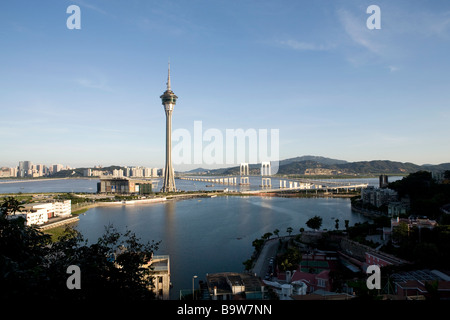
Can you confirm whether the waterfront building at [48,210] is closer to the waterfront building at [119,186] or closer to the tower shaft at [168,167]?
the waterfront building at [119,186]

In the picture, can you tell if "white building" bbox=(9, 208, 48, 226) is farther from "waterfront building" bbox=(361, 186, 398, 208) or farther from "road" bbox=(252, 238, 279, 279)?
"waterfront building" bbox=(361, 186, 398, 208)

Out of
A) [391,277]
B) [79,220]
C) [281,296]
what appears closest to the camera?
[281,296]

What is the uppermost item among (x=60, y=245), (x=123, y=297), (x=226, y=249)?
(x=60, y=245)

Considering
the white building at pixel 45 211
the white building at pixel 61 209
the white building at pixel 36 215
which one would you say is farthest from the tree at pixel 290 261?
the white building at pixel 61 209

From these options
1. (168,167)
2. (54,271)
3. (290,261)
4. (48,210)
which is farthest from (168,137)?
(54,271)
